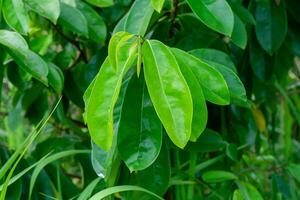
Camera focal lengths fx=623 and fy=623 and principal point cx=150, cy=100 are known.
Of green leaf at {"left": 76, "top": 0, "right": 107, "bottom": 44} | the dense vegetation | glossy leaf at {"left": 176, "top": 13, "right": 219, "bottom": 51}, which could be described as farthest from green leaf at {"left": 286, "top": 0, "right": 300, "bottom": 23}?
green leaf at {"left": 76, "top": 0, "right": 107, "bottom": 44}

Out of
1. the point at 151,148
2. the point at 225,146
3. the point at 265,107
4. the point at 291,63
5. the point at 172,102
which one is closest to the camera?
the point at 172,102

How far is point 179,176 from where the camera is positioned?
1.21 metres

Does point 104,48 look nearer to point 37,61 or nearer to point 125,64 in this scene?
point 37,61

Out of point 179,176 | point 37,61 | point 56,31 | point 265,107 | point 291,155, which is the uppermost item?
point 37,61

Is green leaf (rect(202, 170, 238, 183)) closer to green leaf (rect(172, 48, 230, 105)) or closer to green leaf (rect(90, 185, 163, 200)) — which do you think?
green leaf (rect(90, 185, 163, 200))

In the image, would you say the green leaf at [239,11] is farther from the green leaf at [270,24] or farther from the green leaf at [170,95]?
the green leaf at [170,95]

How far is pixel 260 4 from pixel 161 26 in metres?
A: 0.22

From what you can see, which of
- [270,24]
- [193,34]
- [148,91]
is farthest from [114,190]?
[270,24]

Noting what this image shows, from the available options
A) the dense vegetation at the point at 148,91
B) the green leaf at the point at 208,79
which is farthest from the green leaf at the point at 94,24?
the green leaf at the point at 208,79

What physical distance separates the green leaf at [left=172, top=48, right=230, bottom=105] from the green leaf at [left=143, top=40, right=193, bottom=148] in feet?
0.20

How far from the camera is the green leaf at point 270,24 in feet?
4.09

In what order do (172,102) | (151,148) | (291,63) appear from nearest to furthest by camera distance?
(172,102)
(151,148)
(291,63)

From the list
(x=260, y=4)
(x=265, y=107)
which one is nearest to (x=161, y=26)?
(x=260, y=4)

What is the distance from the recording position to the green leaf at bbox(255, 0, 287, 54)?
1.25 meters
